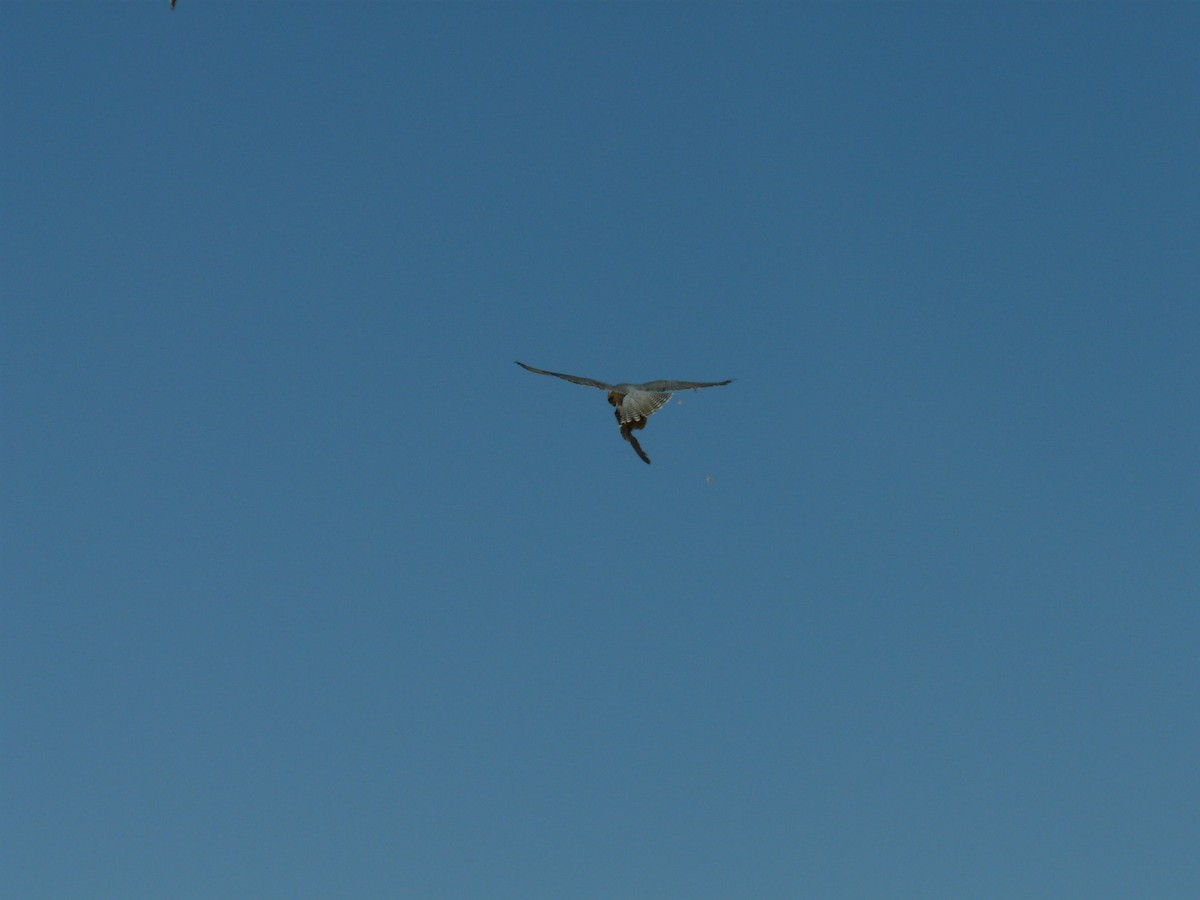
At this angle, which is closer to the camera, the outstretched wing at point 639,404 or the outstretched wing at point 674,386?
the outstretched wing at point 674,386

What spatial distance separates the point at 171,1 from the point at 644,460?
35.4 m

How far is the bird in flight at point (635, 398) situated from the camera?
8950cm

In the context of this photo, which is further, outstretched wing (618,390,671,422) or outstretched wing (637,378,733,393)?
outstretched wing (618,390,671,422)

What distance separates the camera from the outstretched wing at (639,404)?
91.4 meters

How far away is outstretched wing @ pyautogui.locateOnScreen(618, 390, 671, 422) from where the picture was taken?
91.4 meters

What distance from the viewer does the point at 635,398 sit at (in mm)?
92000

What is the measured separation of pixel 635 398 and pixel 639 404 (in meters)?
0.44

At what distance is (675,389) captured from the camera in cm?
8969

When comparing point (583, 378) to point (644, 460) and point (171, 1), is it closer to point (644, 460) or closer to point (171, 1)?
point (644, 460)

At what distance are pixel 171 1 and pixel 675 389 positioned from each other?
1294 inches

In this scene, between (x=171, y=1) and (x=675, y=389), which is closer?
(x=171, y=1)

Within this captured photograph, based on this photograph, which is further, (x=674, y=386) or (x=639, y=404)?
(x=639, y=404)

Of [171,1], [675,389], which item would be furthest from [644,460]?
[171,1]

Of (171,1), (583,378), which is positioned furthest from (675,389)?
(171,1)
